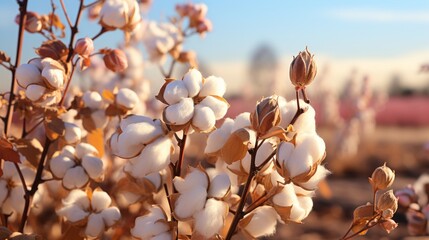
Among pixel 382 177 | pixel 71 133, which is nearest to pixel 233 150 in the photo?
pixel 382 177

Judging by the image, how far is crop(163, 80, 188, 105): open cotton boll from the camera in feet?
2.01

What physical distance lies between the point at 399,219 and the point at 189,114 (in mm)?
2363

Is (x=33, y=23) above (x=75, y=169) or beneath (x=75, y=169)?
above

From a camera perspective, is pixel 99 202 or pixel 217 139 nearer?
pixel 217 139

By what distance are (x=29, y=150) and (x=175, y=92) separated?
0.26 m

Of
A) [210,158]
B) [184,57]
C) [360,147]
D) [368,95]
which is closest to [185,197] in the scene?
[210,158]

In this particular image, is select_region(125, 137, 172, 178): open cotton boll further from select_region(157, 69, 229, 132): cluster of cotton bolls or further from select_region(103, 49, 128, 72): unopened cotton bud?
select_region(103, 49, 128, 72): unopened cotton bud

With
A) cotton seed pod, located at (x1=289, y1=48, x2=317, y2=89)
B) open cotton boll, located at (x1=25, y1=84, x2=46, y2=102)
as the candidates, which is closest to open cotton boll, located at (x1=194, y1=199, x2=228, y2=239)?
cotton seed pod, located at (x1=289, y1=48, x2=317, y2=89)

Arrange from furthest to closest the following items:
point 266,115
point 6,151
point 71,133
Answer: point 71,133 → point 6,151 → point 266,115

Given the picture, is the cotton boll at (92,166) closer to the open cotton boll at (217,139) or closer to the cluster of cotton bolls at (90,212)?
the cluster of cotton bolls at (90,212)

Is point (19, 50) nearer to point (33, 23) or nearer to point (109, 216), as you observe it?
point (33, 23)

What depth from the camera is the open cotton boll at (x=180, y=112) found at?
603 mm

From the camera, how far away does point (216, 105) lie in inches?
24.4

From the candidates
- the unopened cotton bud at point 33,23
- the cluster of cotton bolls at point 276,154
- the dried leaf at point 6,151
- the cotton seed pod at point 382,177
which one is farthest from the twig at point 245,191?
the unopened cotton bud at point 33,23
